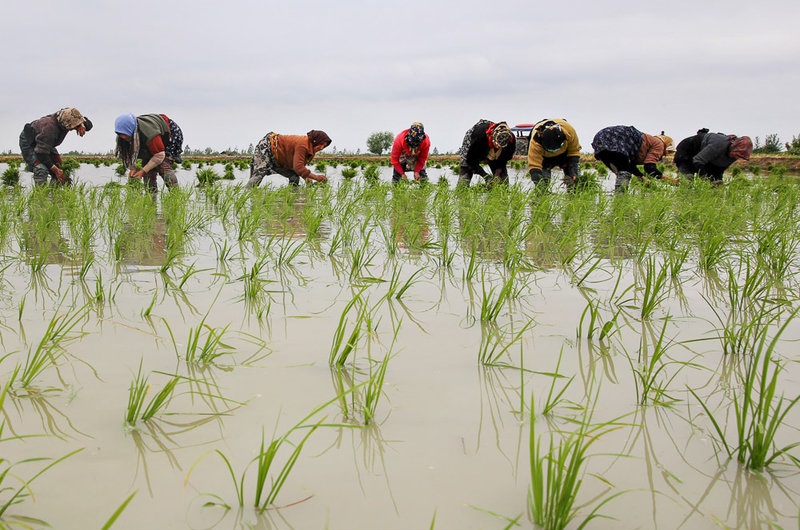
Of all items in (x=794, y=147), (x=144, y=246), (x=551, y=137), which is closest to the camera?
(x=144, y=246)

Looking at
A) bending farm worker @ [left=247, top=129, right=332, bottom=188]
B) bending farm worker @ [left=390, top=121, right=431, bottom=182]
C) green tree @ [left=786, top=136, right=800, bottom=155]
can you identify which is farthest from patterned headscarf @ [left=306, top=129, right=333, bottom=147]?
green tree @ [left=786, top=136, right=800, bottom=155]

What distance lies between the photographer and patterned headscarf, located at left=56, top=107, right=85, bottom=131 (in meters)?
7.14

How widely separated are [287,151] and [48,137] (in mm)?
2751

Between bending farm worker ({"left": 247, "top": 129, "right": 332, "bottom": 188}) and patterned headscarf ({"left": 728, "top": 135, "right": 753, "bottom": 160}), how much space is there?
4.79 m

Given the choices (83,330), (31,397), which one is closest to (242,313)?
(83,330)

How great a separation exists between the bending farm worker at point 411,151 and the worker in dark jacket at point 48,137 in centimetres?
379

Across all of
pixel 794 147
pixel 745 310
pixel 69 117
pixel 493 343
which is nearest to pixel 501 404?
pixel 493 343

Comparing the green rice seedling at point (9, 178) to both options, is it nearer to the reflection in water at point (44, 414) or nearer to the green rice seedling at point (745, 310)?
the reflection in water at point (44, 414)

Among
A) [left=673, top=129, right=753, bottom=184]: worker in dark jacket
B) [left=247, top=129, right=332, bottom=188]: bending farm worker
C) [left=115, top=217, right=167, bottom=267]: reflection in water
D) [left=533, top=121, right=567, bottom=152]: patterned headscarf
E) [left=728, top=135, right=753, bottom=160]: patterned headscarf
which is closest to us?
[left=115, top=217, right=167, bottom=267]: reflection in water

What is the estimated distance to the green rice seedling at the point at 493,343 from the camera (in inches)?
64.2

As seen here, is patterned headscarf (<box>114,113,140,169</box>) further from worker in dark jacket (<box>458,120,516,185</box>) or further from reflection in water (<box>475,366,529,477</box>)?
reflection in water (<box>475,366,529,477</box>)

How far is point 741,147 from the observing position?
707cm

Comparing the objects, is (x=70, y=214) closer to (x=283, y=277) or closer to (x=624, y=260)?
(x=283, y=277)

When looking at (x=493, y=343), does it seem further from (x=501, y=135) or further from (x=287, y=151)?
(x=287, y=151)
